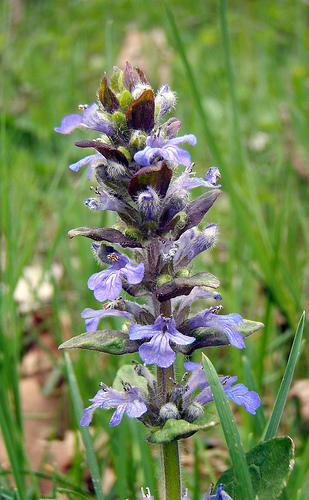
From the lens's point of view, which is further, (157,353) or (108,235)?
(108,235)

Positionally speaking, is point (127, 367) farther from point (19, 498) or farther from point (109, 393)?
point (19, 498)

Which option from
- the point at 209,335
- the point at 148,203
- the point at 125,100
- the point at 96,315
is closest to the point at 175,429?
the point at 209,335

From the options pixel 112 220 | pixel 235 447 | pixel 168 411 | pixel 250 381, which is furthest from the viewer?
pixel 112 220

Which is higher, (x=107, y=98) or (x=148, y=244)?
(x=107, y=98)

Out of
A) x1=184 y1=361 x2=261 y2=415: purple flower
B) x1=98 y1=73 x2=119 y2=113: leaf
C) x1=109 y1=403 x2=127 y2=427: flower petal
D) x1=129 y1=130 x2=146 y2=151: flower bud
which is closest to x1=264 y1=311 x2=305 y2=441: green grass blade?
x1=184 y1=361 x2=261 y2=415: purple flower

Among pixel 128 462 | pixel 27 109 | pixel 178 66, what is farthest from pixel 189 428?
pixel 27 109

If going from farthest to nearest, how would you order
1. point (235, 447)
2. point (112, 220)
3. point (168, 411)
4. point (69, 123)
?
point (112, 220)
point (69, 123)
point (168, 411)
point (235, 447)

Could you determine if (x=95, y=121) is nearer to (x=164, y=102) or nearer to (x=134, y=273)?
(x=164, y=102)

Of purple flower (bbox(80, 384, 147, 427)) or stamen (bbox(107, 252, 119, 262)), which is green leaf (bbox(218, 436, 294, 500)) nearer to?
purple flower (bbox(80, 384, 147, 427))
